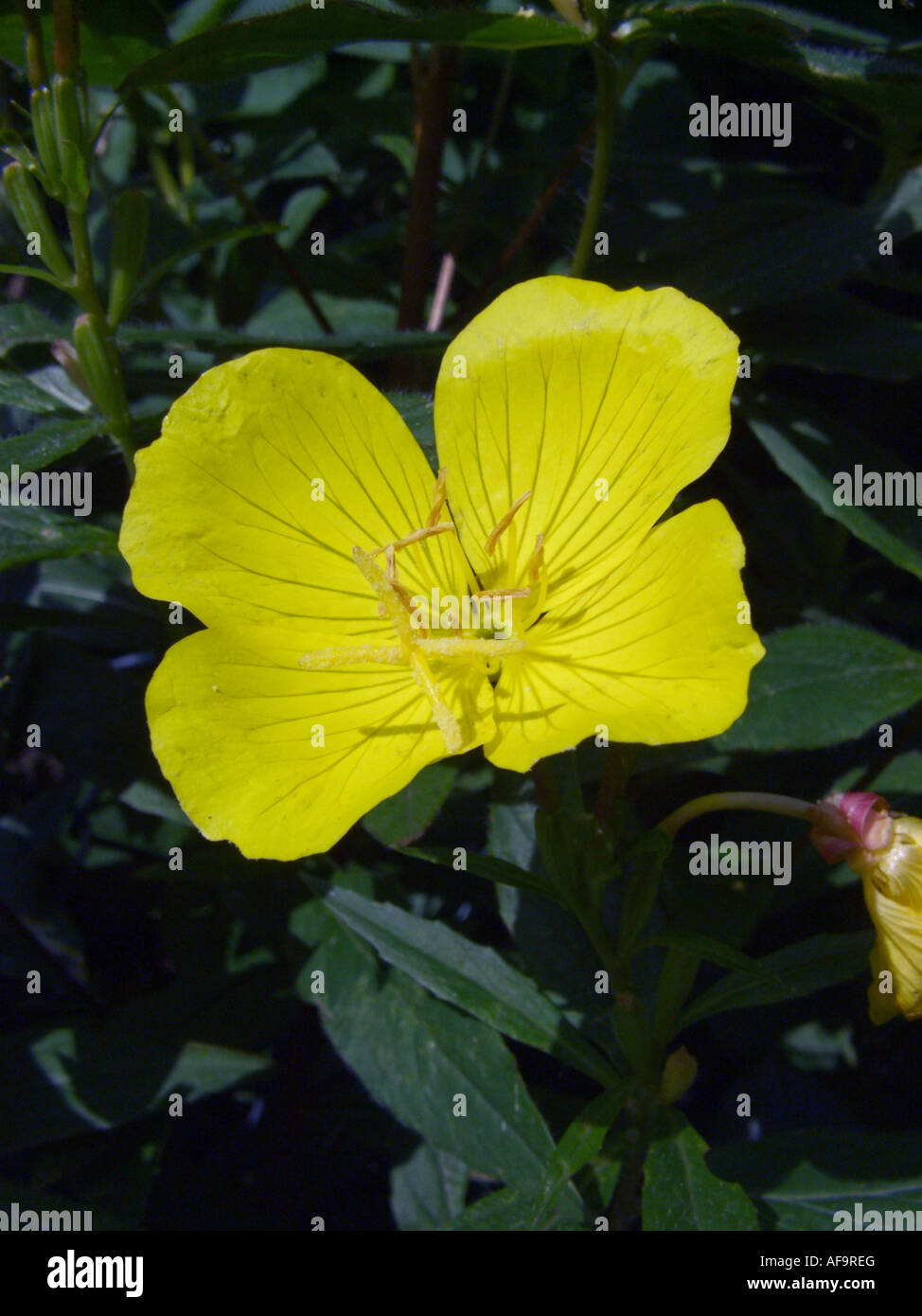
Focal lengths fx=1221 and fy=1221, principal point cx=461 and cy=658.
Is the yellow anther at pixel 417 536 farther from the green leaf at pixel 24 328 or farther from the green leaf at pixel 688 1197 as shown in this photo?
the green leaf at pixel 688 1197

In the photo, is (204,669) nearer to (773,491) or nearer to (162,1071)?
(162,1071)

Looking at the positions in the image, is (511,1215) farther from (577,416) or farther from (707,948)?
(577,416)


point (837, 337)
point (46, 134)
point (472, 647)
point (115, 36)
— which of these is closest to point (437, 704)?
point (472, 647)

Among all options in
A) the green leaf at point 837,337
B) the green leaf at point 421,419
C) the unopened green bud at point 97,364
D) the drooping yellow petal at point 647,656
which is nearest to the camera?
the drooping yellow petal at point 647,656

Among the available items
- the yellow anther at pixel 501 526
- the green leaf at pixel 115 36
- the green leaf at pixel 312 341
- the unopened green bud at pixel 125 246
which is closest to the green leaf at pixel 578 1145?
the yellow anther at pixel 501 526

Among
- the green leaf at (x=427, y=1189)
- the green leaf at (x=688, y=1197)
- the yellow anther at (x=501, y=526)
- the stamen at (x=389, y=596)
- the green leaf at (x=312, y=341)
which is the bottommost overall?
the green leaf at (x=427, y=1189)

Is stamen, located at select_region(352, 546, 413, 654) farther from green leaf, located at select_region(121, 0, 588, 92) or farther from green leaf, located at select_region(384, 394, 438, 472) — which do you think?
green leaf, located at select_region(121, 0, 588, 92)

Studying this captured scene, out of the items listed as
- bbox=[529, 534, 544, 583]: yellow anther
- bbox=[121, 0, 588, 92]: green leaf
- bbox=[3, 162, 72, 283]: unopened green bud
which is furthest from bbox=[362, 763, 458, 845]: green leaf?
bbox=[121, 0, 588, 92]: green leaf
